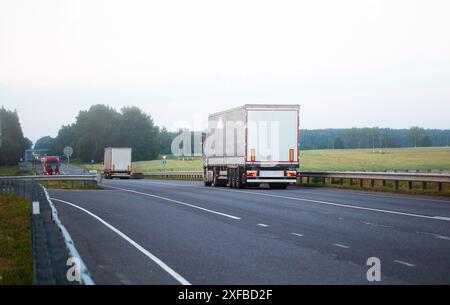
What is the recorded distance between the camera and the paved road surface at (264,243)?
9570mm

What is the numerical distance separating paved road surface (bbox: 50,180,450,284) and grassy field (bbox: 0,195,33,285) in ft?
3.01

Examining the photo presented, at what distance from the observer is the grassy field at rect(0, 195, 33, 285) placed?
9.88 meters

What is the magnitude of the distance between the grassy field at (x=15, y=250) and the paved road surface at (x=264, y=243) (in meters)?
0.92

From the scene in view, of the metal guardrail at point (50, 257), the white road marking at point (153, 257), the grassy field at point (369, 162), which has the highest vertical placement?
the grassy field at point (369, 162)

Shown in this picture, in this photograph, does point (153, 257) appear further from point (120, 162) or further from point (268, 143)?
point (120, 162)

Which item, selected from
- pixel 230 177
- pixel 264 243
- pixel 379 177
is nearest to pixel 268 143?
pixel 230 177

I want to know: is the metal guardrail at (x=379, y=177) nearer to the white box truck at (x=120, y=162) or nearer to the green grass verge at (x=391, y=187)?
the green grass verge at (x=391, y=187)

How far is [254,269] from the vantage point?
10.0 m

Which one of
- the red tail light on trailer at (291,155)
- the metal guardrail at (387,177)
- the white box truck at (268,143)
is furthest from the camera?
the red tail light on trailer at (291,155)

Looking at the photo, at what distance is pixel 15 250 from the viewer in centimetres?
1288
